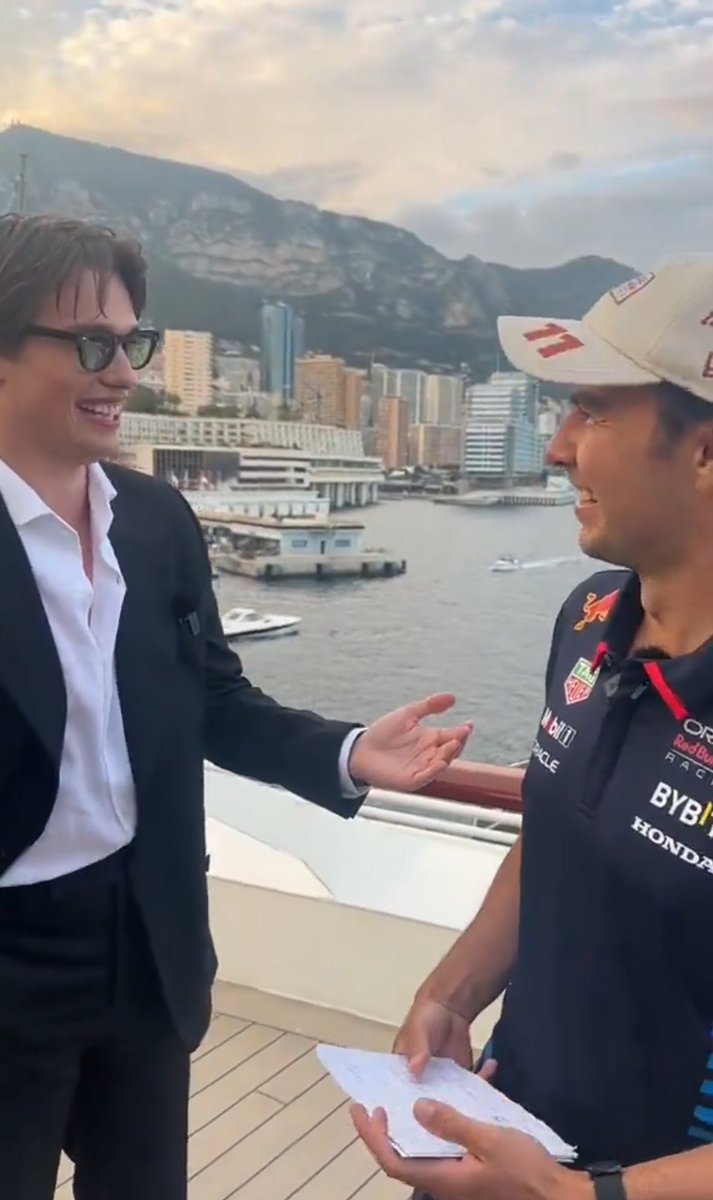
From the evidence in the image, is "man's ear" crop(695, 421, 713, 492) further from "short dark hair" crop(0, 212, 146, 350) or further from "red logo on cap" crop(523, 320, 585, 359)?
"short dark hair" crop(0, 212, 146, 350)

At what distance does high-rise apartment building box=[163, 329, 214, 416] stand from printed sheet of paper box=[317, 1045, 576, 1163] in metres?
3.69

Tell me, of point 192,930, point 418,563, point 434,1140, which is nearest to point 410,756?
point 192,930

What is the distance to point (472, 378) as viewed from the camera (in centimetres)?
416

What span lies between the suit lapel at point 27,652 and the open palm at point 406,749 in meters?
0.37

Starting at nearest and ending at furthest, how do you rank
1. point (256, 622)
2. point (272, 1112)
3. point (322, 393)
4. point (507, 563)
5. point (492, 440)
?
point (272, 1112)
point (492, 440)
point (322, 393)
point (256, 622)
point (507, 563)

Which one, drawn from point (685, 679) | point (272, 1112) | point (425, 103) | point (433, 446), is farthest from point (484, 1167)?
point (425, 103)

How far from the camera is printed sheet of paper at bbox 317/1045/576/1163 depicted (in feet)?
2.57

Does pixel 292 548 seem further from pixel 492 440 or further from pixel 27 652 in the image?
pixel 27 652

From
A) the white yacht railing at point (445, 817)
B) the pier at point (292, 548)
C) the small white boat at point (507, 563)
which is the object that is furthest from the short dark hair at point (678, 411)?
the small white boat at point (507, 563)

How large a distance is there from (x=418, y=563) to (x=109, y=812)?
513 cm

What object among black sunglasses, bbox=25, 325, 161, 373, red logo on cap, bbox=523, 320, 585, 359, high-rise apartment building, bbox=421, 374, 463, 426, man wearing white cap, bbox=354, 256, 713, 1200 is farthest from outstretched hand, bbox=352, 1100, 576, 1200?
high-rise apartment building, bbox=421, 374, 463, 426

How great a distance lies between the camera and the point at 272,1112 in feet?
6.92

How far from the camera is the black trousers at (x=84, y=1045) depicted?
98cm

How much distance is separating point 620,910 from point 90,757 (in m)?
0.51
